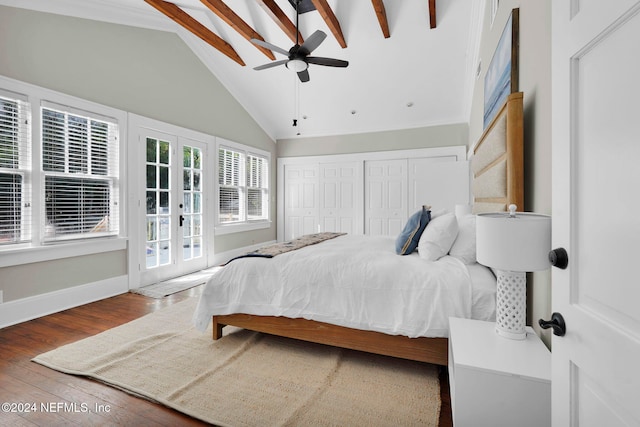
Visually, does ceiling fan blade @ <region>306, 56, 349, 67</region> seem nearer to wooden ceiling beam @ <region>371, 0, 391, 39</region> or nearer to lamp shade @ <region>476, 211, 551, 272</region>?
wooden ceiling beam @ <region>371, 0, 391, 39</region>

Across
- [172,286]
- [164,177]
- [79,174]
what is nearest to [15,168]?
[79,174]

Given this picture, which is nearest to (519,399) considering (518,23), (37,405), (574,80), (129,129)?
(574,80)

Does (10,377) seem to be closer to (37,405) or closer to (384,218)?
(37,405)

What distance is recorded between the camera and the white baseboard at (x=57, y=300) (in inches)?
108

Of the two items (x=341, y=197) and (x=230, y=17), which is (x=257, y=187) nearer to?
(x=341, y=197)

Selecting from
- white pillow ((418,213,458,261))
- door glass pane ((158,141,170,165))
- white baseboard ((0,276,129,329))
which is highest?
door glass pane ((158,141,170,165))

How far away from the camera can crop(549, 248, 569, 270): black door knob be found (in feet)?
2.67

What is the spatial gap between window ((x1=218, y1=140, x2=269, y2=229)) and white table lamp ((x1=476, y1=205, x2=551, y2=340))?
4.74 m

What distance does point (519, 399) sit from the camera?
114 centimetres

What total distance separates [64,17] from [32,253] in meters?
2.36

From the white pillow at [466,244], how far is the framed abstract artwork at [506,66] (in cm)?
87

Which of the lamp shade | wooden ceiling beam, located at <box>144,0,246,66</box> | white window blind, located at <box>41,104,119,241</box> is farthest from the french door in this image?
the lamp shade

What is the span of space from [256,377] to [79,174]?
2907 millimetres

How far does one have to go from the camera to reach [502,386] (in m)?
1.15
